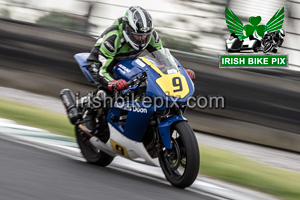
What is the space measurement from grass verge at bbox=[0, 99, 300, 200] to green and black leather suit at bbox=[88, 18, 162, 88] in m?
1.61

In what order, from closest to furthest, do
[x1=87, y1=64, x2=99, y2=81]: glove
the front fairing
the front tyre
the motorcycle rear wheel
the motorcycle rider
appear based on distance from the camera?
1. the front tyre
2. the front fairing
3. [x1=87, y1=64, x2=99, y2=81]: glove
4. the motorcycle rear wheel
5. the motorcycle rider

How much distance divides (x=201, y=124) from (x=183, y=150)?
3955 millimetres

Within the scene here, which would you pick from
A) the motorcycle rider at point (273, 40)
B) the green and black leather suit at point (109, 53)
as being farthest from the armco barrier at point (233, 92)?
the green and black leather suit at point (109, 53)

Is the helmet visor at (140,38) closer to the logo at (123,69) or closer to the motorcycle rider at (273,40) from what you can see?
the logo at (123,69)

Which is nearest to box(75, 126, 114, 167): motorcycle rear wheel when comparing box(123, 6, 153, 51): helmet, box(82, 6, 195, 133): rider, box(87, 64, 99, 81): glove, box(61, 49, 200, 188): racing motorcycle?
box(61, 49, 200, 188): racing motorcycle

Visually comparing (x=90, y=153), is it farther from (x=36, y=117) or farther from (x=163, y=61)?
(x=36, y=117)

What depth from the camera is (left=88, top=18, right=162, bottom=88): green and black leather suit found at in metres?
5.60

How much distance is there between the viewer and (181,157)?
504cm

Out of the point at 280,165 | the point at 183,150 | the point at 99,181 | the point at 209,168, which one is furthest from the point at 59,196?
the point at 280,165

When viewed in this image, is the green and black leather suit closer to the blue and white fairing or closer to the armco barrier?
the blue and white fairing

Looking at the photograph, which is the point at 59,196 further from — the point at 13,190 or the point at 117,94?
the point at 117,94

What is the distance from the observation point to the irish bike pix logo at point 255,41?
8516 mm

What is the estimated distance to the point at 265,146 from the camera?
337 inches

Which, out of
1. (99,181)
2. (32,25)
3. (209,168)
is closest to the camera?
(99,181)
